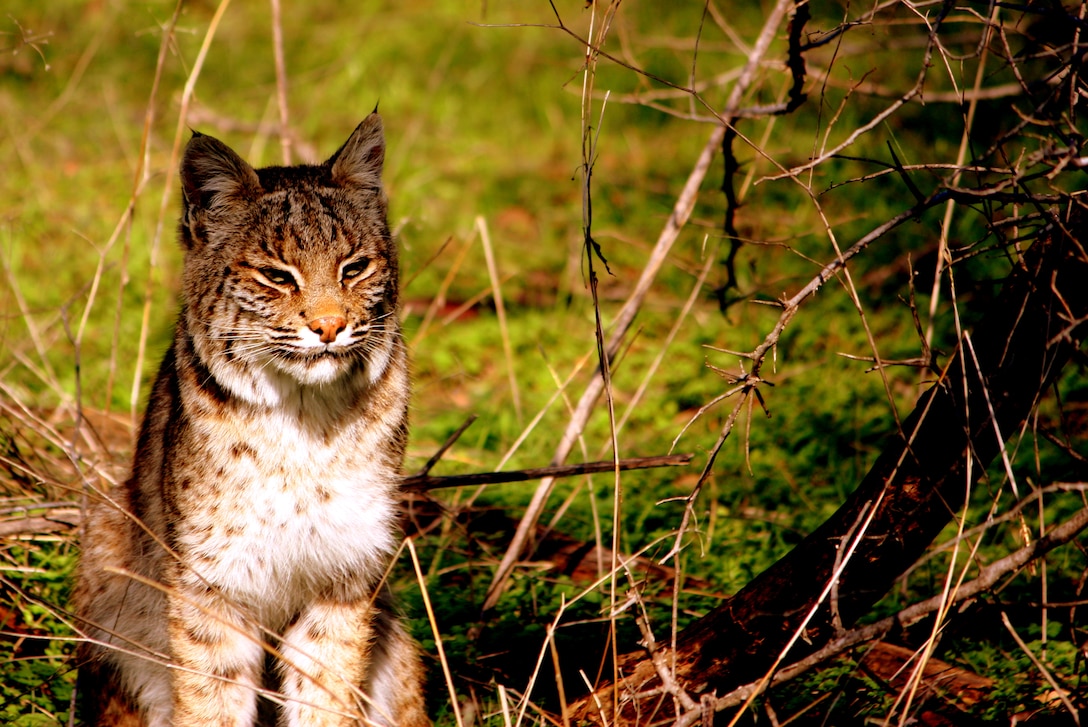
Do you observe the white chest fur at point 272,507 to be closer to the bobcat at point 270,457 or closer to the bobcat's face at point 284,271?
the bobcat at point 270,457

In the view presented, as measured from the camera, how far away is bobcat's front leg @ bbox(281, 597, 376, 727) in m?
3.54

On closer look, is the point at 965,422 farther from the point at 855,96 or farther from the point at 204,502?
the point at 855,96

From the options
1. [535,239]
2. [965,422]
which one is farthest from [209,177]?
[535,239]

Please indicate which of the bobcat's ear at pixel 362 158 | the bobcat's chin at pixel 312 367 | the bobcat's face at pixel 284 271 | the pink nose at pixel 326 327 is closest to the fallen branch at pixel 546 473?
the bobcat's face at pixel 284 271

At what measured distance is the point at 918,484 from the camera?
3.05 meters

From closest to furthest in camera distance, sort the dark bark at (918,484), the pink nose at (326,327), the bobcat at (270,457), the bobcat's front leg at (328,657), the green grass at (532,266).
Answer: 1. the dark bark at (918,484)
2. the pink nose at (326,327)
3. the bobcat at (270,457)
4. the bobcat's front leg at (328,657)
5. the green grass at (532,266)

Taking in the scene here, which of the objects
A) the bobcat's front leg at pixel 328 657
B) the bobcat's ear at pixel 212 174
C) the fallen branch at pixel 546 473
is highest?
the bobcat's ear at pixel 212 174

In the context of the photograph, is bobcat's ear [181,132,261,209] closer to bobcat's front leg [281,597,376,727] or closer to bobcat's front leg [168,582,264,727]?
bobcat's front leg [168,582,264,727]

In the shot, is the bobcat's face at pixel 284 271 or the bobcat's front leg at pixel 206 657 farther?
the bobcat's front leg at pixel 206 657

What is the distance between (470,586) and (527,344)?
232cm

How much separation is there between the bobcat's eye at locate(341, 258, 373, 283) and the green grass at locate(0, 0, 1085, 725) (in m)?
1.12

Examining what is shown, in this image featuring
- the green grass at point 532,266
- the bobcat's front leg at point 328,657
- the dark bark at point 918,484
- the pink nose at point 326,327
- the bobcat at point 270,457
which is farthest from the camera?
the green grass at point 532,266

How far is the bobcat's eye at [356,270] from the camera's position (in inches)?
134

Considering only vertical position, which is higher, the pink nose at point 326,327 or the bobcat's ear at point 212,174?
the bobcat's ear at point 212,174
